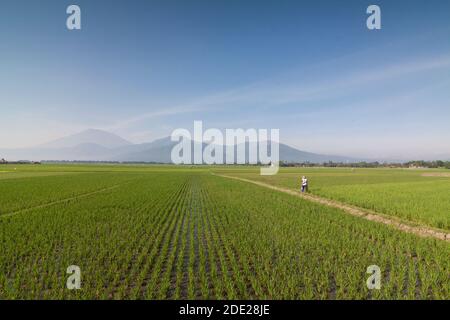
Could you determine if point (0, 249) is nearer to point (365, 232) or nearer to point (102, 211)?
point (102, 211)

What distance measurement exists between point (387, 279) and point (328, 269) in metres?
1.28

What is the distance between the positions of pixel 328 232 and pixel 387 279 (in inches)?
165

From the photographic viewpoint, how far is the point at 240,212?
592 inches

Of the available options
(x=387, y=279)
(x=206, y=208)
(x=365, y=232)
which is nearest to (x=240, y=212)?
(x=206, y=208)

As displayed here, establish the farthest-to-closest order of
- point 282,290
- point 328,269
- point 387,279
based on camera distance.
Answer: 1. point 328,269
2. point 387,279
3. point 282,290

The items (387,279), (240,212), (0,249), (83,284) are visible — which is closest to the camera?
(83,284)
